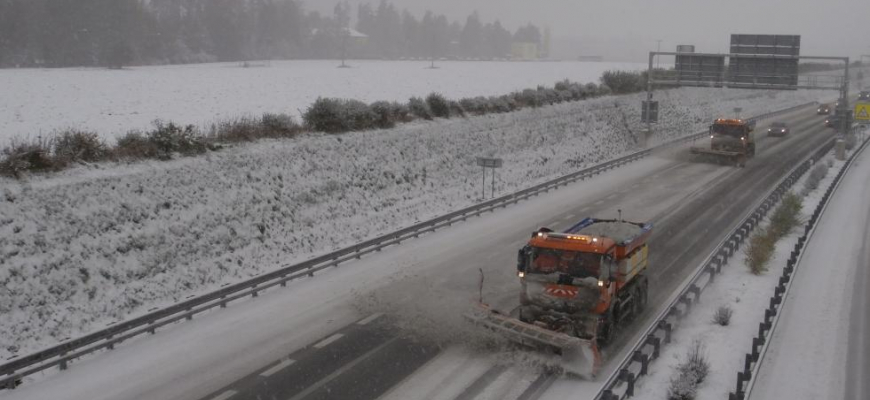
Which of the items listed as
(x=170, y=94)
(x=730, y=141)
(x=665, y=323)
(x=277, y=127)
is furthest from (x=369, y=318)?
(x=170, y=94)

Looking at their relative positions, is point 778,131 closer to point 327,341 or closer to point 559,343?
point 559,343

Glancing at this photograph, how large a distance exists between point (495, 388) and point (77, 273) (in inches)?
459

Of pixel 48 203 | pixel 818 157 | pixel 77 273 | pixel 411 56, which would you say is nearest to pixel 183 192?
pixel 48 203

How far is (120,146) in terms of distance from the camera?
77.4 ft

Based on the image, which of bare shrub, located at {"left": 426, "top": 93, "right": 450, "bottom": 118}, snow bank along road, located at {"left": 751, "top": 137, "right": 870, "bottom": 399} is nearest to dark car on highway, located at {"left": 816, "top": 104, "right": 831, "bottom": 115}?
bare shrub, located at {"left": 426, "top": 93, "right": 450, "bottom": 118}

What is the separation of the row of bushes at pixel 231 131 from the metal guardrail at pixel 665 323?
17712 mm

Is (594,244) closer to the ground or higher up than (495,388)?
higher up

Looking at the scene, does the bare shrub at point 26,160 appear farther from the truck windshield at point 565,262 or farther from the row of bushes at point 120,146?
the truck windshield at point 565,262

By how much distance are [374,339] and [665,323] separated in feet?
20.0

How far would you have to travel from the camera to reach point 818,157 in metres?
40.2

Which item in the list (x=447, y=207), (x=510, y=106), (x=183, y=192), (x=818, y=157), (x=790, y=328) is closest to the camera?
(x=790, y=328)

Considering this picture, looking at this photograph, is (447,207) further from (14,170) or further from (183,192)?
(14,170)

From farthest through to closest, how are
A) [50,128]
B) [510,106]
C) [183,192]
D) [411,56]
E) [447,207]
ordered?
1. [411,56]
2. [510,106]
3. [50,128]
4. [447,207]
5. [183,192]

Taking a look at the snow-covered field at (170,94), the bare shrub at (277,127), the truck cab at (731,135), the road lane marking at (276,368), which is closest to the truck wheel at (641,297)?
the road lane marking at (276,368)
